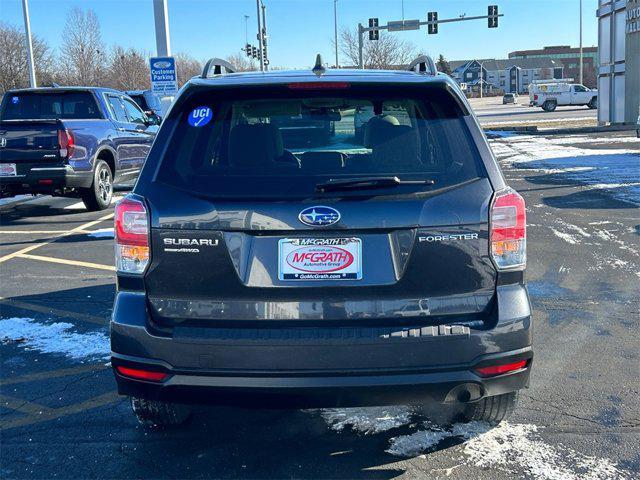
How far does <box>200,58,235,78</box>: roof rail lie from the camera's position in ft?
11.4

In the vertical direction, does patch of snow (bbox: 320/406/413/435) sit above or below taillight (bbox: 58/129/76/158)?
below

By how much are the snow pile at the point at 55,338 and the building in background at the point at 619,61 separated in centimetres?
2889

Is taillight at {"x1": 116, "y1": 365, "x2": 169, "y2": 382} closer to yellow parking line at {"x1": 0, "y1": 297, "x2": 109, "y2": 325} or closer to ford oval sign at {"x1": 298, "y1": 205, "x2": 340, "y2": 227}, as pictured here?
ford oval sign at {"x1": 298, "y1": 205, "x2": 340, "y2": 227}

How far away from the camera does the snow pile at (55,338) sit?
4902mm

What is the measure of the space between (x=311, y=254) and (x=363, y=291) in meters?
0.26

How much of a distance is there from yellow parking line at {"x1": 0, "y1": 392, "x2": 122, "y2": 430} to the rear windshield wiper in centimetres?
205

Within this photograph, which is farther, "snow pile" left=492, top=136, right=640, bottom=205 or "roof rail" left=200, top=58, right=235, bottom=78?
"snow pile" left=492, top=136, right=640, bottom=205

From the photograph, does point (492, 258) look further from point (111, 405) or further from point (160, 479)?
point (111, 405)

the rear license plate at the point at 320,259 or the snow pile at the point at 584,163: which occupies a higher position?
the rear license plate at the point at 320,259

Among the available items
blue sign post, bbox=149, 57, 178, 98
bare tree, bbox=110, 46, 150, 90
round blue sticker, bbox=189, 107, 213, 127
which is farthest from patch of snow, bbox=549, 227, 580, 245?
bare tree, bbox=110, 46, 150, 90

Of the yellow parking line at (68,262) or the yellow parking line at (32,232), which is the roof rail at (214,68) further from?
the yellow parking line at (32,232)

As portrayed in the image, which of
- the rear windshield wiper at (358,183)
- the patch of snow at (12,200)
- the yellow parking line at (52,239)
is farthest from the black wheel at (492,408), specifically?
the patch of snow at (12,200)

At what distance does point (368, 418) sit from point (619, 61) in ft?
101

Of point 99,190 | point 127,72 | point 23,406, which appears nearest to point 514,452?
point 23,406
